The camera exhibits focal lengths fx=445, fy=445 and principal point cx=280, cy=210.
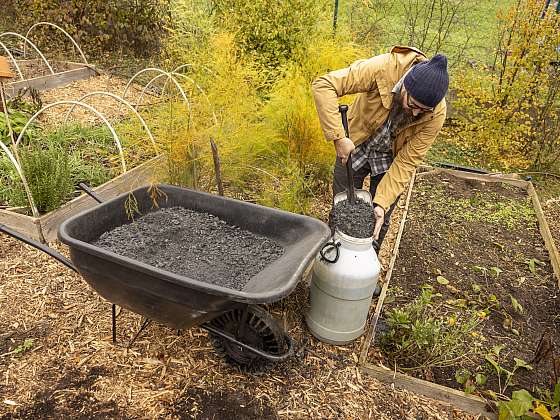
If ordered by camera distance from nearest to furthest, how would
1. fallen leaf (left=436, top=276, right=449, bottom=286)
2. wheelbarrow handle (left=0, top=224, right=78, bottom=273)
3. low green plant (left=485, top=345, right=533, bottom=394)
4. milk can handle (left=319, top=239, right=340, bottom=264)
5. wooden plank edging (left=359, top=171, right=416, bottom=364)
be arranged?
1. wheelbarrow handle (left=0, top=224, right=78, bottom=273)
2. milk can handle (left=319, top=239, right=340, bottom=264)
3. low green plant (left=485, top=345, right=533, bottom=394)
4. wooden plank edging (left=359, top=171, right=416, bottom=364)
5. fallen leaf (left=436, top=276, right=449, bottom=286)

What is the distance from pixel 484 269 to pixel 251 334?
2.04 metres

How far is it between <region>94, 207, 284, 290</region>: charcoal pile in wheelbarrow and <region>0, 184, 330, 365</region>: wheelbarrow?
0.17ft

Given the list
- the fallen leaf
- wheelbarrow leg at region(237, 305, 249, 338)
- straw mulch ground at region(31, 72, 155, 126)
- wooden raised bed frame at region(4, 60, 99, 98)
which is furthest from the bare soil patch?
wooden raised bed frame at region(4, 60, 99, 98)

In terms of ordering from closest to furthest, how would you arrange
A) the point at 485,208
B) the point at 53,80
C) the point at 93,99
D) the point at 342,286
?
the point at 342,286
the point at 485,208
the point at 93,99
the point at 53,80

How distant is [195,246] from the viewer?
2.24 metres

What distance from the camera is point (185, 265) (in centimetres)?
210

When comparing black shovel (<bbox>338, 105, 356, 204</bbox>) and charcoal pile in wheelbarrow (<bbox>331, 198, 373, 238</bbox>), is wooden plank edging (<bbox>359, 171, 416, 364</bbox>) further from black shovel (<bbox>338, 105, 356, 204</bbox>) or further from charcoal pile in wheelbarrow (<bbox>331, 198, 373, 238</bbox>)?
black shovel (<bbox>338, 105, 356, 204</bbox>)

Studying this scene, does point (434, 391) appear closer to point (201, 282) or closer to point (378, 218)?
point (378, 218)

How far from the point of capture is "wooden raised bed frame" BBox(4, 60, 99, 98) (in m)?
4.94

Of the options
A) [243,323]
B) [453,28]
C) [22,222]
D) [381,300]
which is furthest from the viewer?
[453,28]

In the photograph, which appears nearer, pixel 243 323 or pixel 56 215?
pixel 243 323

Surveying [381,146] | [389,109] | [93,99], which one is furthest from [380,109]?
[93,99]

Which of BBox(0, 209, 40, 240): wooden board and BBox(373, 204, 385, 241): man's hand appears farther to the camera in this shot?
BBox(0, 209, 40, 240): wooden board

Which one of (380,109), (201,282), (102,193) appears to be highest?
(380,109)
